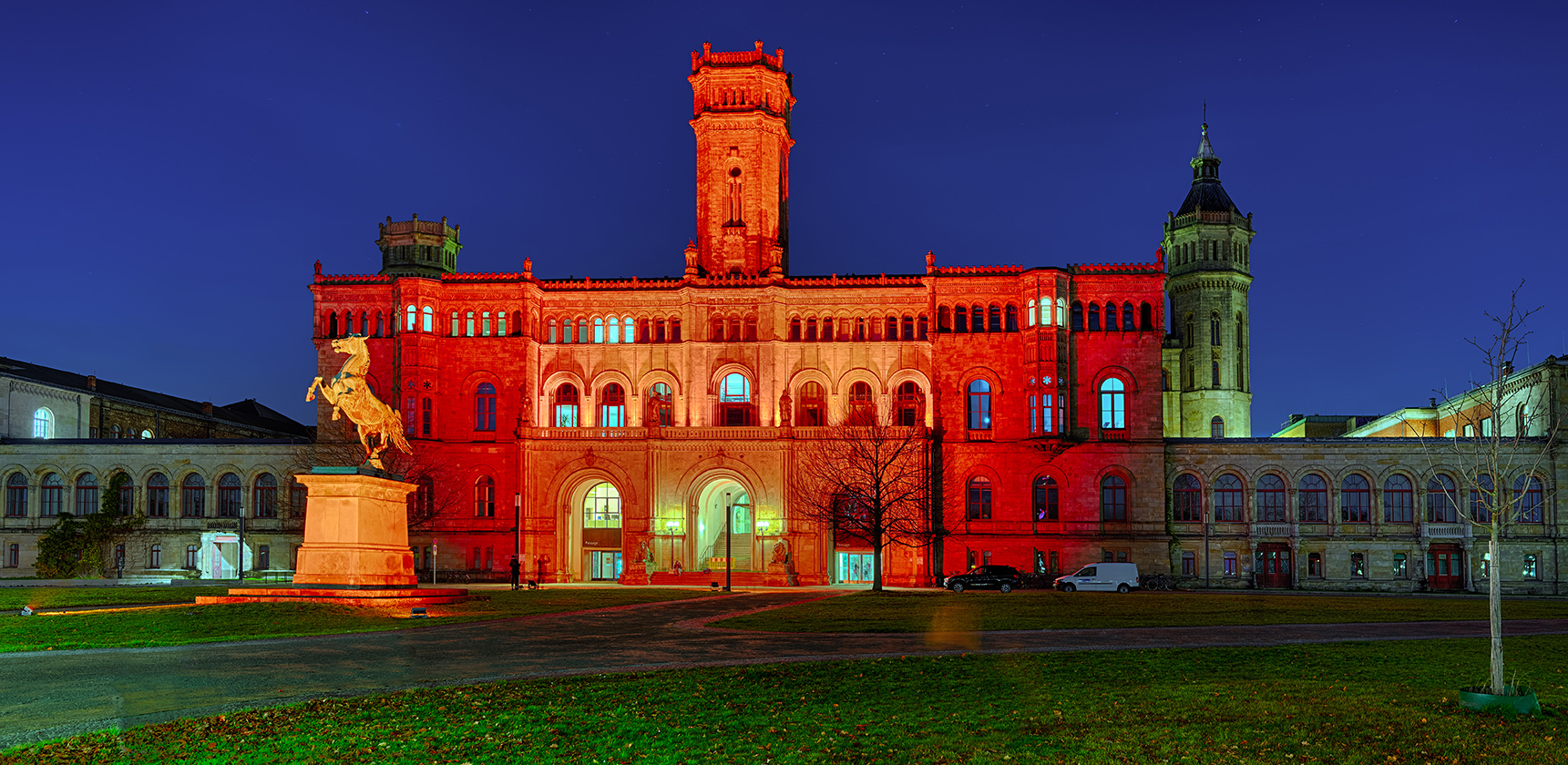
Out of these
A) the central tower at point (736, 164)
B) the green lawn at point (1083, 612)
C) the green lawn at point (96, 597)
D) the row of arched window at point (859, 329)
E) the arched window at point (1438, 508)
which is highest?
the central tower at point (736, 164)

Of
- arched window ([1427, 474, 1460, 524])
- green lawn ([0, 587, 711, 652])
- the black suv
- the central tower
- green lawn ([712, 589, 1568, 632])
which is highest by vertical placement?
the central tower

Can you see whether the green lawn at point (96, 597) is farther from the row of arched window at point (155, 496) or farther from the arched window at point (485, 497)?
the row of arched window at point (155, 496)

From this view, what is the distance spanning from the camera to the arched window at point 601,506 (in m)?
70.3

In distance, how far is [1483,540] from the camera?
A: 67.5 meters

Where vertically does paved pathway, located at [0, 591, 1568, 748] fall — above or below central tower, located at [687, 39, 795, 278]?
below

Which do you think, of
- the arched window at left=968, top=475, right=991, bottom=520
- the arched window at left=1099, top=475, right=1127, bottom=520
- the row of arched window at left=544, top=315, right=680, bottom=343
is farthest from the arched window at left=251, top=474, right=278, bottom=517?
the arched window at left=1099, top=475, right=1127, bottom=520

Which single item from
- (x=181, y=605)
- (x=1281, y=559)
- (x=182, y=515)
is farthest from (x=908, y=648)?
(x=182, y=515)

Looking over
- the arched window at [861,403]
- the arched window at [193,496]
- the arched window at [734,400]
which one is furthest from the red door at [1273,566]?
the arched window at [193,496]

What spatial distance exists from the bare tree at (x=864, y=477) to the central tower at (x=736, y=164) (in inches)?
525

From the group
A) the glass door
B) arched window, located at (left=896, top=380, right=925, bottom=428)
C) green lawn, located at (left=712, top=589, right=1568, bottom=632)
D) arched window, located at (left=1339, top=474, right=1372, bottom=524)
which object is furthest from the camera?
arched window, located at (left=896, top=380, right=925, bottom=428)

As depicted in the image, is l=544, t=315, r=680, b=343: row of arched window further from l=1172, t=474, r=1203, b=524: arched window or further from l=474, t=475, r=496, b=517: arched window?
l=1172, t=474, r=1203, b=524: arched window

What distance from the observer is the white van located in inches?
2342

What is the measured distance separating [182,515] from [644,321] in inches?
1171

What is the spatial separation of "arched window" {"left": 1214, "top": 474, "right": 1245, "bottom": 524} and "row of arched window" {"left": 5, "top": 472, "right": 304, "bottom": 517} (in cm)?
5324
